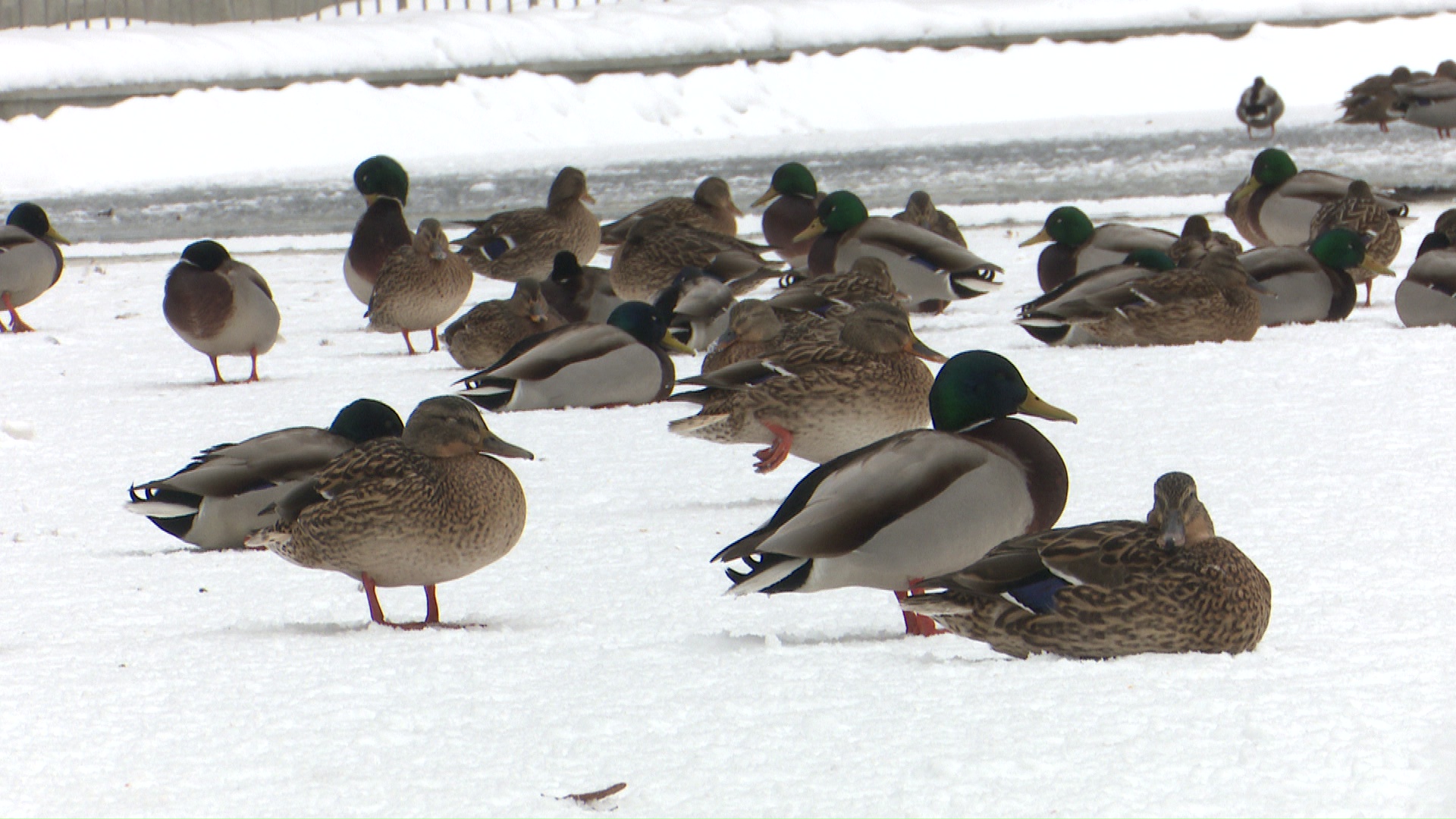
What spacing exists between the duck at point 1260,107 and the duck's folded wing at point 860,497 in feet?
38.7

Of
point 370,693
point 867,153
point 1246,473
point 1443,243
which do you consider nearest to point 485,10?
point 867,153

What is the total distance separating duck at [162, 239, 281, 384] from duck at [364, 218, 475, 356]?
2.61 ft

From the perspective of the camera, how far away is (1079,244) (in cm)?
802

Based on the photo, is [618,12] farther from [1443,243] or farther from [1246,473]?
[1246,473]

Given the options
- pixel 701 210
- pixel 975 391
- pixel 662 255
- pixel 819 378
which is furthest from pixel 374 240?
pixel 975 391

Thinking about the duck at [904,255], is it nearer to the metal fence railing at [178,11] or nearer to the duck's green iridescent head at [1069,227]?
the duck's green iridescent head at [1069,227]

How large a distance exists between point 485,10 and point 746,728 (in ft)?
56.3

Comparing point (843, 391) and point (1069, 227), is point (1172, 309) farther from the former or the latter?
point (843, 391)

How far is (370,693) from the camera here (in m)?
2.76

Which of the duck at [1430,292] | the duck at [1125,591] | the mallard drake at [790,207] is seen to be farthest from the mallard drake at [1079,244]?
the duck at [1125,591]

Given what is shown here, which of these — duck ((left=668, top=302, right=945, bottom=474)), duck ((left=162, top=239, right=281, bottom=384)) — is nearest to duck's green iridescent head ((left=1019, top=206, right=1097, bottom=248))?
duck ((left=162, top=239, right=281, bottom=384))

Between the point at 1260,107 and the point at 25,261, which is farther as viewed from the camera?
the point at 1260,107

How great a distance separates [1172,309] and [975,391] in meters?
3.54

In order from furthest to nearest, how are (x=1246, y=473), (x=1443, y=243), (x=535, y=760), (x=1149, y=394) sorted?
(x=1443, y=243) → (x=1149, y=394) → (x=1246, y=473) → (x=535, y=760)
